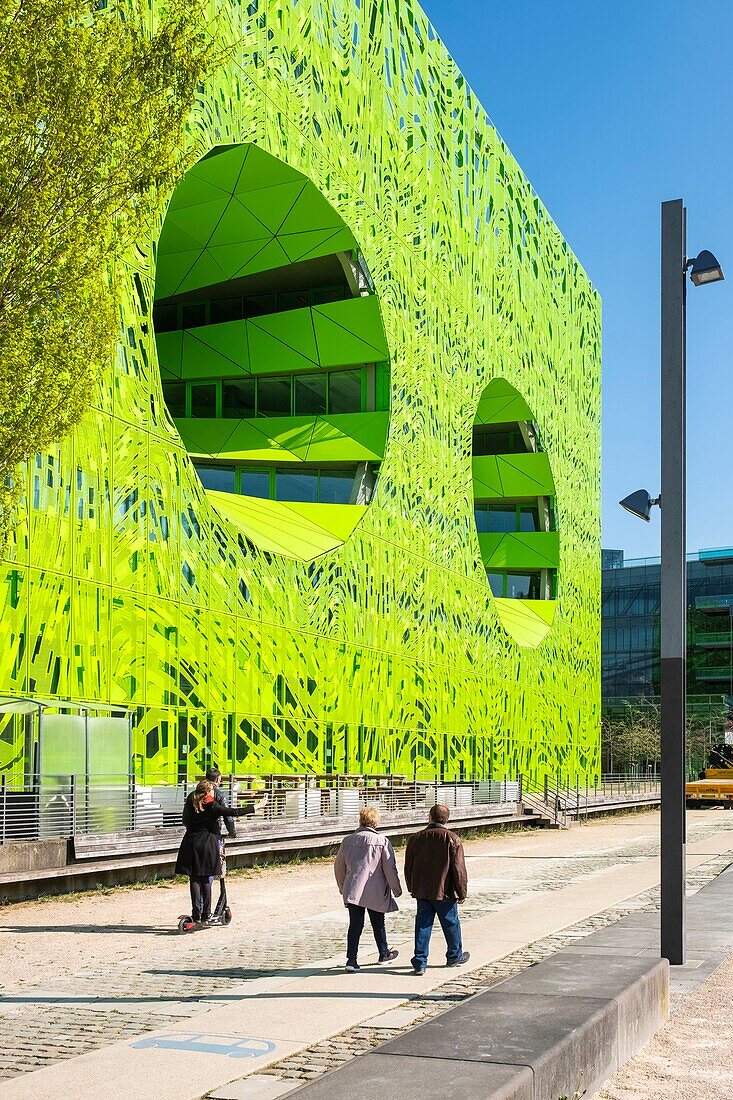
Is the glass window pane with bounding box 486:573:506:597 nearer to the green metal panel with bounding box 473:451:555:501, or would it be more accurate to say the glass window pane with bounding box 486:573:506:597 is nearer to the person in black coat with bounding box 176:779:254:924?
the green metal panel with bounding box 473:451:555:501

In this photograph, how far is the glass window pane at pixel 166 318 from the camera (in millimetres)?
44469

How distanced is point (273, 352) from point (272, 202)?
7002mm

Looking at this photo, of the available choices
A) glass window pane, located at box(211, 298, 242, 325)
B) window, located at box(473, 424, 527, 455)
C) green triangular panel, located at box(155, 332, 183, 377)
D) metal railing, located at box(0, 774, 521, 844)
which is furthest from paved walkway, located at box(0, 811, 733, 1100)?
window, located at box(473, 424, 527, 455)

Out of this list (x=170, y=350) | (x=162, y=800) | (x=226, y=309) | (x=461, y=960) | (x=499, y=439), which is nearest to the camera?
(x=461, y=960)

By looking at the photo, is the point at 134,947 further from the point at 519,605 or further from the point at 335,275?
the point at 519,605

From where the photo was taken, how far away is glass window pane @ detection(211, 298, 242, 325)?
44.0m

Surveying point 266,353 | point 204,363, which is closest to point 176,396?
point 204,363

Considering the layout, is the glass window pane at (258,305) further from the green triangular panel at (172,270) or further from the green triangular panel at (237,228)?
the green triangular panel at (237,228)

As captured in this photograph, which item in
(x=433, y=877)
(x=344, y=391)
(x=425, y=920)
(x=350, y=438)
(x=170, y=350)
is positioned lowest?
(x=425, y=920)

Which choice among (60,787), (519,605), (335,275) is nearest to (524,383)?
(519,605)

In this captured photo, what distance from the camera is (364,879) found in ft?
37.6

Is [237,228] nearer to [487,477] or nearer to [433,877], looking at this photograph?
[487,477]

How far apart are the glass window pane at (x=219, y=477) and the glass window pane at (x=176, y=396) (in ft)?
7.29

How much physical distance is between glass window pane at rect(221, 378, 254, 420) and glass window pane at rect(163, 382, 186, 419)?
1403 mm
